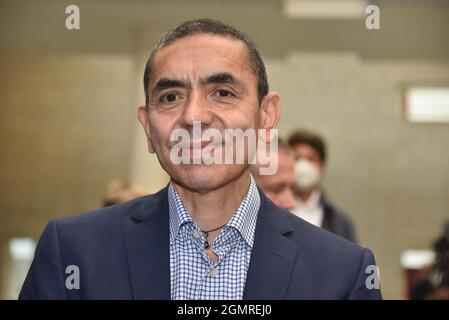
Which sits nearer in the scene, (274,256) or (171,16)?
(274,256)

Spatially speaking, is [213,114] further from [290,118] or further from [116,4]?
[290,118]

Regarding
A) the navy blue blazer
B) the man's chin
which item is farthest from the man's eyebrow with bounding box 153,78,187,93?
the navy blue blazer

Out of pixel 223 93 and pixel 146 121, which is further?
pixel 146 121

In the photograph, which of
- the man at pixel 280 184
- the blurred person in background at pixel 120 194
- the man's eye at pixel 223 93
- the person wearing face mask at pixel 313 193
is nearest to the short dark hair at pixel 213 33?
the man's eye at pixel 223 93

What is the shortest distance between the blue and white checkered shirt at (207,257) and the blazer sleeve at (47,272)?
221 mm

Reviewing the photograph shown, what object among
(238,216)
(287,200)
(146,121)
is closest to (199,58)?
(146,121)

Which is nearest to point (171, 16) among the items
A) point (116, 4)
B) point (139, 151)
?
point (116, 4)

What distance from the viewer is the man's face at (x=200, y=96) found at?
1587 mm

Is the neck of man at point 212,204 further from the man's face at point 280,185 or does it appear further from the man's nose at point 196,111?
the man's face at point 280,185

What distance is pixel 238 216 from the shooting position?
1.72m

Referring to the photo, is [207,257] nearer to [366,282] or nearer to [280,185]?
[366,282]

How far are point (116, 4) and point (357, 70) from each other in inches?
108

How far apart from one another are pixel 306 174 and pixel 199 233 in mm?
2713

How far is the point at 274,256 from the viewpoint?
5.37 ft
